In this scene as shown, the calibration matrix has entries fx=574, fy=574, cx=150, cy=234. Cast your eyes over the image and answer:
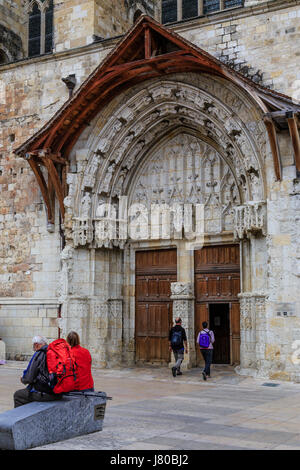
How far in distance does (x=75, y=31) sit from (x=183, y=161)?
15.5ft

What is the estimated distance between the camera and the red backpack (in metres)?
5.98

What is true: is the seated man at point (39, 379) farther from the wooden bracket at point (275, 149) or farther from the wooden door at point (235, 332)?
the wooden door at point (235, 332)

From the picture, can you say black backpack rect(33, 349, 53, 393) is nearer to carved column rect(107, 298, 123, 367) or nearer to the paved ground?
the paved ground

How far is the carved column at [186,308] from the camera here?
13318mm

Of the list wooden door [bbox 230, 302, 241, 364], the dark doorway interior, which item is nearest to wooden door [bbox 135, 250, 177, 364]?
the dark doorway interior

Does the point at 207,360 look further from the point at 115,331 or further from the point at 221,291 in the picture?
the point at 115,331

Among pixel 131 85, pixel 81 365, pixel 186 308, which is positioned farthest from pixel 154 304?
pixel 81 365

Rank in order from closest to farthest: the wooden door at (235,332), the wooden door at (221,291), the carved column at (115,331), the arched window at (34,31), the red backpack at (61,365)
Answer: the red backpack at (61,365)
the wooden door at (235,332)
the wooden door at (221,291)
the carved column at (115,331)
the arched window at (34,31)

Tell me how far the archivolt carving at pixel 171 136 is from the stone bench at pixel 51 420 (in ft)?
22.9

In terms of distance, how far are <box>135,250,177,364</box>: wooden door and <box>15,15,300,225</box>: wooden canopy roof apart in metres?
2.67

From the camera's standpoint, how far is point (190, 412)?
779 centimetres

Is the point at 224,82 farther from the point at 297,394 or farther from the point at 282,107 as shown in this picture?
the point at 297,394

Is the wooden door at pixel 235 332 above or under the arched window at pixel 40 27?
under

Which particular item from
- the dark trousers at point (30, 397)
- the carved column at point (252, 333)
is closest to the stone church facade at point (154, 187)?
the carved column at point (252, 333)
